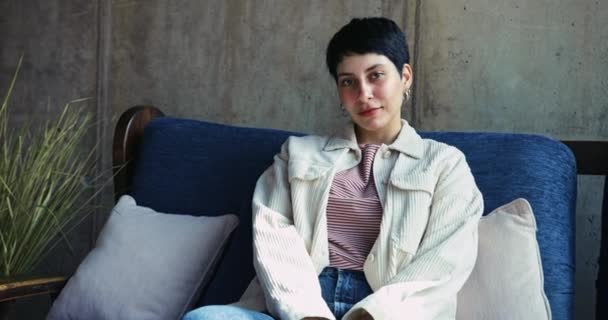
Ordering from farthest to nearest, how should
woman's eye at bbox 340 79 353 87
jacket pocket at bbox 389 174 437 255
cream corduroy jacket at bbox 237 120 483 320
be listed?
woman's eye at bbox 340 79 353 87
jacket pocket at bbox 389 174 437 255
cream corduroy jacket at bbox 237 120 483 320

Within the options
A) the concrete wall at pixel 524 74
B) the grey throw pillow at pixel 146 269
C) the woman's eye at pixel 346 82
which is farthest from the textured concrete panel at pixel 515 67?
the grey throw pillow at pixel 146 269

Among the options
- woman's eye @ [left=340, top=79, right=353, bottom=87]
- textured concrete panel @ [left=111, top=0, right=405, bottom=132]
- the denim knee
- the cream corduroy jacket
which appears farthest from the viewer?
textured concrete panel @ [left=111, top=0, right=405, bottom=132]

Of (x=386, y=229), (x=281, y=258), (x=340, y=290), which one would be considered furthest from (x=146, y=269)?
(x=386, y=229)

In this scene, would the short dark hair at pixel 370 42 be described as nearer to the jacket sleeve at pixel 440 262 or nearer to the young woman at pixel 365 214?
the young woman at pixel 365 214

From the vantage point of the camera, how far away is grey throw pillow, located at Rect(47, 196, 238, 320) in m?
2.55

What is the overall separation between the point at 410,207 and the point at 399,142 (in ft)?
0.83

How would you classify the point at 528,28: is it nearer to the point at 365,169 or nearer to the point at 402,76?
the point at 402,76

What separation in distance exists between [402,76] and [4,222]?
1457mm

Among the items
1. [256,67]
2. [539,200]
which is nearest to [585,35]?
[539,200]

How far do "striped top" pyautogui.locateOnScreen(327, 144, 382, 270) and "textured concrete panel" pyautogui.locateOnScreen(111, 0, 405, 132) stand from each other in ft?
2.82

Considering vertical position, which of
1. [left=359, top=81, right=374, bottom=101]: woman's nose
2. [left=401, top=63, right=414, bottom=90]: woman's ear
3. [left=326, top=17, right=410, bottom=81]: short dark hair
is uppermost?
[left=326, top=17, right=410, bottom=81]: short dark hair

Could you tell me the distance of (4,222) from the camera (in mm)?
2902

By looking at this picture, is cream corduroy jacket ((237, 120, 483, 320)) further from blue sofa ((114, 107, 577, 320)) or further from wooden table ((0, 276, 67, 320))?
wooden table ((0, 276, 67, 320))

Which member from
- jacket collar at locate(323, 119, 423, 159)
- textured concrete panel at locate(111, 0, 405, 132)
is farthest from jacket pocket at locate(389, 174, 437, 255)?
textured concrete panel at locate(111, 0, 405, 132)
